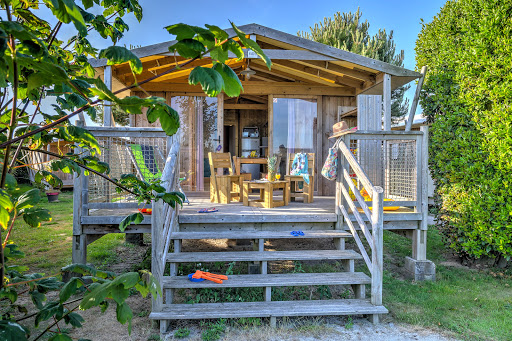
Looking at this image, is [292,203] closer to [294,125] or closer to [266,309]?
[294,125]

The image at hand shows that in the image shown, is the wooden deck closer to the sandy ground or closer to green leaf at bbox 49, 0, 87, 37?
the sandy ground

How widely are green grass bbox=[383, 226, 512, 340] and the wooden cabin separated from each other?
0.29m

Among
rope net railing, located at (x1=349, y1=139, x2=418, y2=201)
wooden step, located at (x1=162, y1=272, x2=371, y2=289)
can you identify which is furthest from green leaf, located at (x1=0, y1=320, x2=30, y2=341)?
rope net railing, located at (x1=349, y1=139, x2=418, y2=201)

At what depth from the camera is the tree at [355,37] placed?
11.5 meters

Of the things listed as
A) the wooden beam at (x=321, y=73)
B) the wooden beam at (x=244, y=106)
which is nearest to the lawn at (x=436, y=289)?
the wooden beam at (x=321, y=73)

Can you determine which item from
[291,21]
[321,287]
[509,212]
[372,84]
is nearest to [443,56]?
[372,84]

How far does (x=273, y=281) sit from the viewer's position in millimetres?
2949

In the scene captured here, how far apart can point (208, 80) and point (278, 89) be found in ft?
20.3

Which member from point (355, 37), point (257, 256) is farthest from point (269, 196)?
point (355, 37)

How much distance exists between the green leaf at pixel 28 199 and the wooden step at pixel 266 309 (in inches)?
72.1

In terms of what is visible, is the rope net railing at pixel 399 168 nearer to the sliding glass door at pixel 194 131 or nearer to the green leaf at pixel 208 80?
the sliding glass door at pixel 194 131

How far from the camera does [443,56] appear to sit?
14.7 ft

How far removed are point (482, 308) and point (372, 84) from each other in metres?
3.91

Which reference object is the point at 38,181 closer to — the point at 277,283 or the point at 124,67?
the point at 277,283
